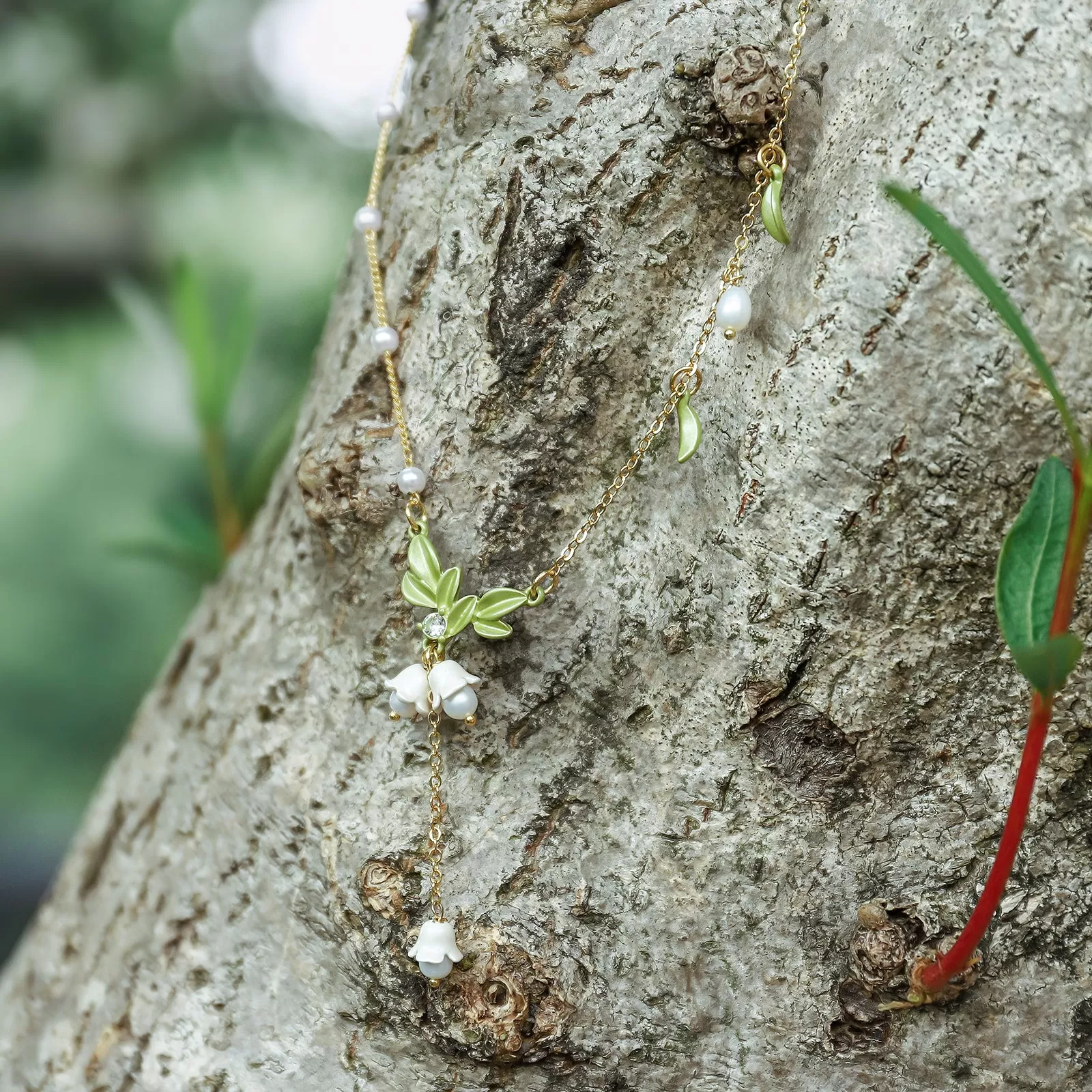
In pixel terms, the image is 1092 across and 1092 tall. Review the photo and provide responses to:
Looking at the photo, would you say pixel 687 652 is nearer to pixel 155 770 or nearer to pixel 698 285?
pixel 698 285

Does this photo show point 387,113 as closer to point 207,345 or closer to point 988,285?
point 207,345

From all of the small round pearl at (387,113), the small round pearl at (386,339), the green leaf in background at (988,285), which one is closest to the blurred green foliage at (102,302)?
the small round pearl at (387,113)

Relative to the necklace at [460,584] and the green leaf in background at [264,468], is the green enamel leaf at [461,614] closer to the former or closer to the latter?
the necklace at [460,584]

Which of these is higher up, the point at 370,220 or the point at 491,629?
the point at 370,220

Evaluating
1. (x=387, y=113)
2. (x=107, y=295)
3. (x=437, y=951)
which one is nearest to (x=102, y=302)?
(x=107, y=295)

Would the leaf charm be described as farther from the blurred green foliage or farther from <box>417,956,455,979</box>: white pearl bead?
the blurred green foliage

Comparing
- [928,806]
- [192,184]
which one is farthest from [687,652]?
[192,184]

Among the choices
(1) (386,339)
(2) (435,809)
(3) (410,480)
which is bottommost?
(2) (435,809)
